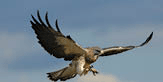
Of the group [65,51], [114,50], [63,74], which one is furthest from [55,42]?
[114,50]

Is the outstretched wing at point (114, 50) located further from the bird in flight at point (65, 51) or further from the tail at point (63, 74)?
the tail at point (63, 74)

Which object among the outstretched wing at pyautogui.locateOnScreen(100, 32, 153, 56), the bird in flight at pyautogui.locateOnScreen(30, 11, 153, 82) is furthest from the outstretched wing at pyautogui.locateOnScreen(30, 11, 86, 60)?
the outstretched wing at pyautogui.locateOnScreen(100, 32, 153, 56)

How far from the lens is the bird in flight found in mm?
20730

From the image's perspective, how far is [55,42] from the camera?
69.1ft

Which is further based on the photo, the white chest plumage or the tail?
the tail

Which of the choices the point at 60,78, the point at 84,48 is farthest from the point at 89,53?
the point at 60,78

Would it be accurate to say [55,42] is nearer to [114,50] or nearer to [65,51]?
[65,51]

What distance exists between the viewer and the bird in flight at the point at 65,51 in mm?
20730

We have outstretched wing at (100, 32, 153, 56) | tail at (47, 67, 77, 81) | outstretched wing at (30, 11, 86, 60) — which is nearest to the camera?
outstretched wing at (30, 11, 86, 60)

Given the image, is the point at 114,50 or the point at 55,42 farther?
the point at 114,50

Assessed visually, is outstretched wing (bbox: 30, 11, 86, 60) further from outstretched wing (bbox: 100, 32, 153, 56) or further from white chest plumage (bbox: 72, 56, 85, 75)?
outstretched wing (bbox: 100, 32, 153, 56)

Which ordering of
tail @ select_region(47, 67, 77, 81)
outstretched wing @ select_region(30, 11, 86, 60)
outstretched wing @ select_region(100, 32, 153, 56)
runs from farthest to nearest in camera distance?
outstretched wing @ select_region(100, 32, 153, 56), tail @ select_region(47, 67, 77, 81), outstretched wing @ select_region(30, 11, 86, 60)

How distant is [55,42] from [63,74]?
175 centimetres

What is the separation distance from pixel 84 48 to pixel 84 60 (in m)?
0.48
